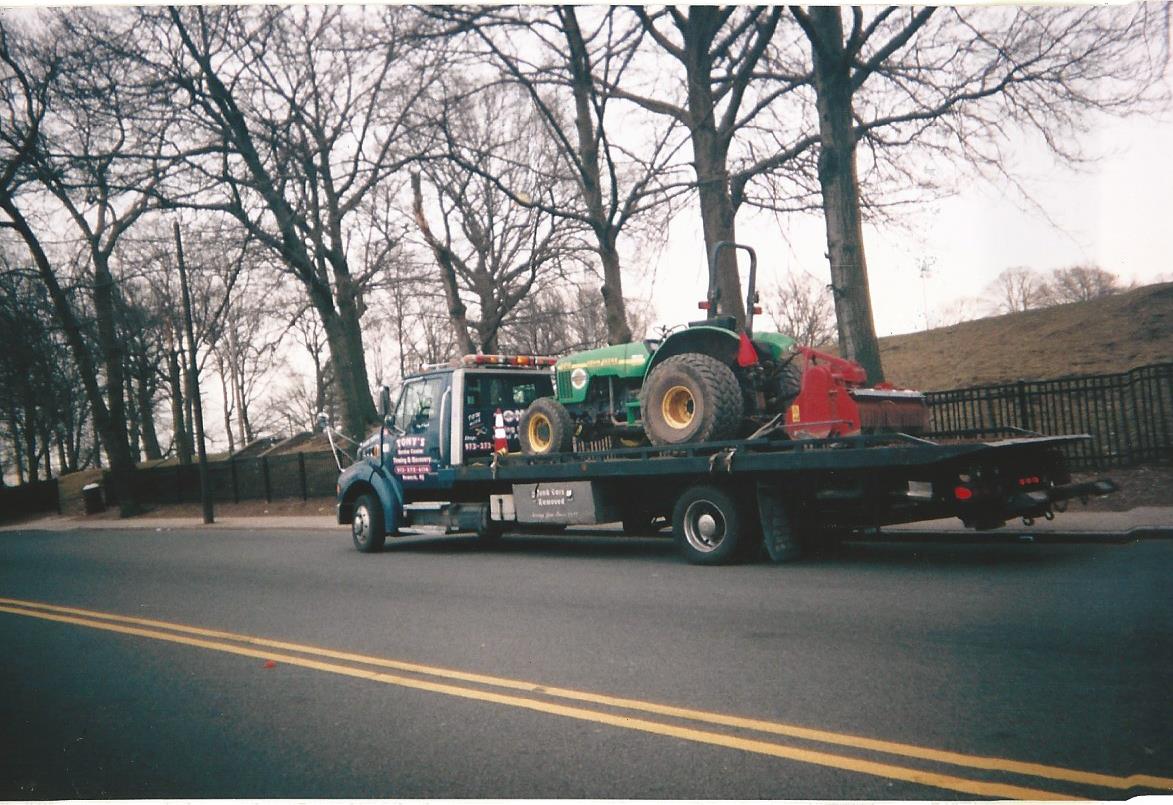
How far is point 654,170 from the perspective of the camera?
17.9 m

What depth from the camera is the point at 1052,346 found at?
19344 millimetres

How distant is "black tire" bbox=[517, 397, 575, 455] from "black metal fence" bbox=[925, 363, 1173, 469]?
5.07m

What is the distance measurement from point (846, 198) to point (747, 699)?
1088 cm

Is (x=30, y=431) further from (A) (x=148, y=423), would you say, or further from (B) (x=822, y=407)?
(A) (x=148, y=423)

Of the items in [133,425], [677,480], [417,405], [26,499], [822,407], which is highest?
[133,425]

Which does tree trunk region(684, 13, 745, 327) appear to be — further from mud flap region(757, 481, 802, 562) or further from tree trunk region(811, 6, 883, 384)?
mud flap region(757, 481, 802, 562)

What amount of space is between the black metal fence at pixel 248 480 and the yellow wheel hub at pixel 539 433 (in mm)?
15220

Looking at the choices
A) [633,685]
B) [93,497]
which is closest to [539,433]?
[633,685]

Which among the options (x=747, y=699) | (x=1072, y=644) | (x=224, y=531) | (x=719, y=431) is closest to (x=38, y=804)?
(x=747, y=699)

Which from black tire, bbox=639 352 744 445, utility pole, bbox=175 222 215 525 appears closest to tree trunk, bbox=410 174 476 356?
utility pole, bbox=175 222 215 525

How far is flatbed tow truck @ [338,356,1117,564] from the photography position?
309 inches

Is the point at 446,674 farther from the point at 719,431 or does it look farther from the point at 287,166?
the point at 287,166

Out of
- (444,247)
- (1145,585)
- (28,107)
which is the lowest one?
(1145,585)

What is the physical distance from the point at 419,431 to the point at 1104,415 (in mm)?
10512
